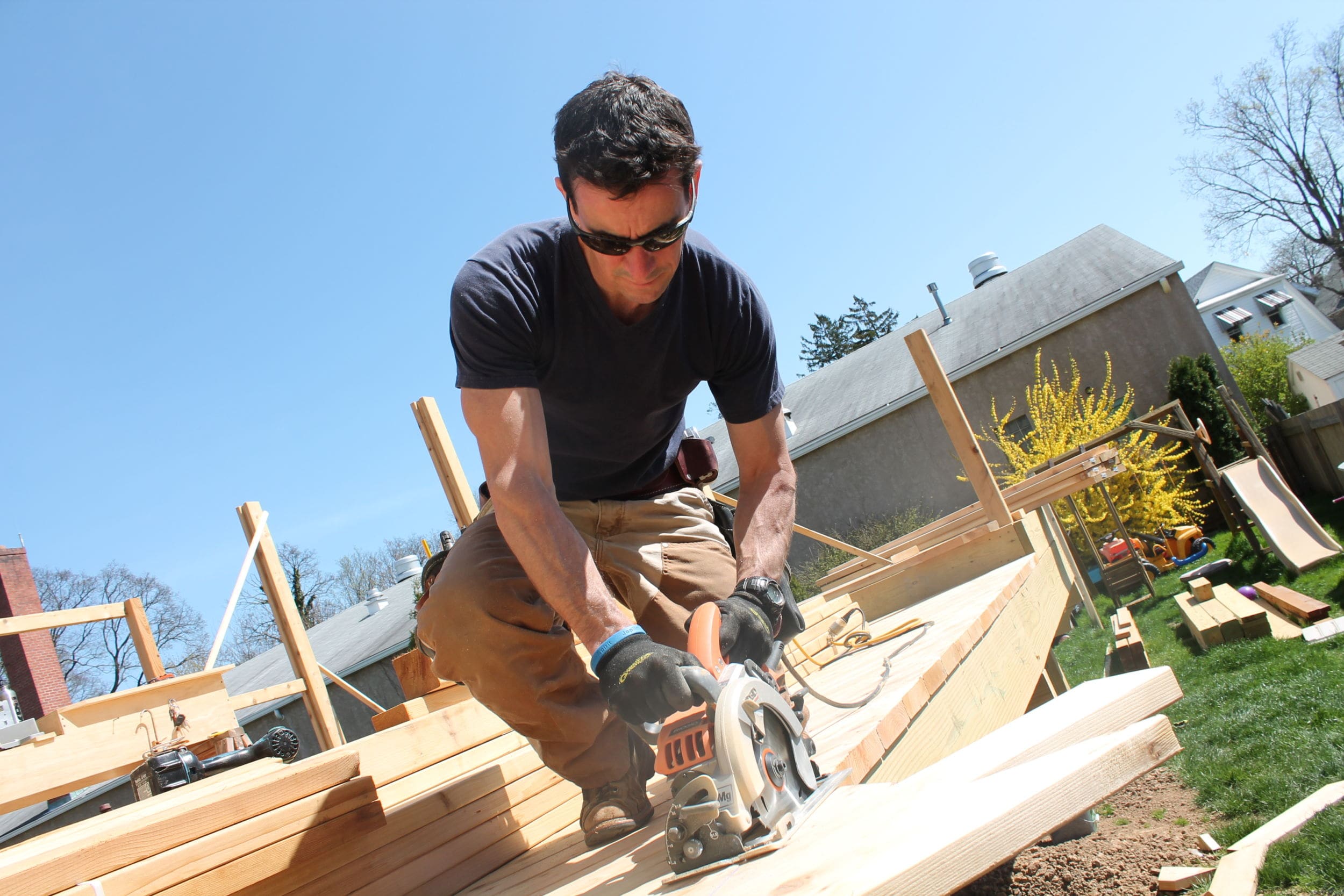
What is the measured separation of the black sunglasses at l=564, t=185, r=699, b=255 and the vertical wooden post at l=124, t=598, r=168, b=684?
12.9ft

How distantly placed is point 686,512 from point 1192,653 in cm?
613

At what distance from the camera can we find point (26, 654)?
60.2 feet

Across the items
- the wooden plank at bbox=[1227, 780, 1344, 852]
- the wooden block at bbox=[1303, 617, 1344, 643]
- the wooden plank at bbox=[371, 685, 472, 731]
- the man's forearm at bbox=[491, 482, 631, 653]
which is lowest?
the wooden block at bbox=[1303, 617, 1344, 643]

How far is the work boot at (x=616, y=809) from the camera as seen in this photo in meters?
2.10

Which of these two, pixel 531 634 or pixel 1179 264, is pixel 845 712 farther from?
pixel 1179 264

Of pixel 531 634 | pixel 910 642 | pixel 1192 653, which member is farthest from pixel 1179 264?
pixel 531 634

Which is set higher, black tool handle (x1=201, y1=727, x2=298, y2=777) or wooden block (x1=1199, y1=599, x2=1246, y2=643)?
black tool handle (x1=201, y1=727, x2=298, y2=777)

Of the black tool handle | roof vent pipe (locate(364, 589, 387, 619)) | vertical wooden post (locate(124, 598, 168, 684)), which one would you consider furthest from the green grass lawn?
roof vent pipe (locate(364, 589, 387, 619))

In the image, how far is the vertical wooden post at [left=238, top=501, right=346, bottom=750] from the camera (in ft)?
15.6

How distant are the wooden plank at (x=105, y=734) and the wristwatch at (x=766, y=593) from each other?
296 cm

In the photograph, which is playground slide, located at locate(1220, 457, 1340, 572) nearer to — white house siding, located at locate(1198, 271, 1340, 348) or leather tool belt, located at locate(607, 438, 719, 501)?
leather tool belt, located at locate(607, 438, 719, 501)

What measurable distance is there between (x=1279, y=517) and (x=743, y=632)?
10.4 meters

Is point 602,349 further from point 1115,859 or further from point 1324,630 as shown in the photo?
point 1324,630

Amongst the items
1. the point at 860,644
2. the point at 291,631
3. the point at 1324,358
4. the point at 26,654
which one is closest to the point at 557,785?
the point at 860,644
